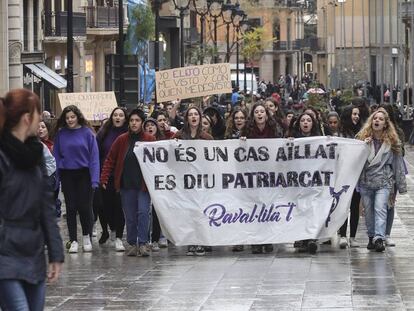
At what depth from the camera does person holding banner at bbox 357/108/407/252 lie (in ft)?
51.0

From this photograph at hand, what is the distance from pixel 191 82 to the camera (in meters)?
→ 26.5

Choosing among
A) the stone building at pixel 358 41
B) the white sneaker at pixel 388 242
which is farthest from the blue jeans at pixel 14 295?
the stone building at pixel 358 41

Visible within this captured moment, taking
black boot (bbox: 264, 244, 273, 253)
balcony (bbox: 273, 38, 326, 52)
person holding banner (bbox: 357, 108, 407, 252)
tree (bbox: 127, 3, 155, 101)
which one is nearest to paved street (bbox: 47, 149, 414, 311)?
black boot (bbox: 264, 244, 273, 253)

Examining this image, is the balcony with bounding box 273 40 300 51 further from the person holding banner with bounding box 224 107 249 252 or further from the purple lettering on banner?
the purple lettering on banner

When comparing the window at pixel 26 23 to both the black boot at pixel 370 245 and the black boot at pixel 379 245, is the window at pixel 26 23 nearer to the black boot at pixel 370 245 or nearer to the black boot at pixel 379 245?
the black boot at pixel 370 245

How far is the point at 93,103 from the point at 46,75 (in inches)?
665

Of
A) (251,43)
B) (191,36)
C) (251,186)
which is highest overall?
(251,43)

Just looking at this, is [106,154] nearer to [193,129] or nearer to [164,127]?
[193,129]

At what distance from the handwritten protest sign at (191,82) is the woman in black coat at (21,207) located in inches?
747

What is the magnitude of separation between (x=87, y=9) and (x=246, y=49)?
4472 cm

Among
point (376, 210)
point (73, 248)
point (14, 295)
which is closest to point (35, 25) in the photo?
point (73, 248)

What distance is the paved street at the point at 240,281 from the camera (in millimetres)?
11609

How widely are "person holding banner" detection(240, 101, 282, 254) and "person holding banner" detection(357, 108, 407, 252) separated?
1095mm

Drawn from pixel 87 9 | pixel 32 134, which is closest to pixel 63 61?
pixel 87 9
